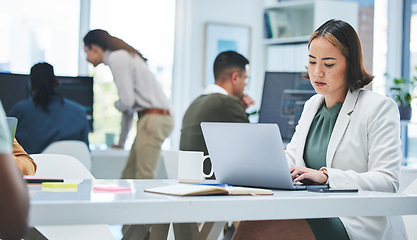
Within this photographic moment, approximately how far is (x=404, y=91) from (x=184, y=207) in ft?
15.5

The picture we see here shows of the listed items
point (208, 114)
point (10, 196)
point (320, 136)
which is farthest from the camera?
point (208, 114)

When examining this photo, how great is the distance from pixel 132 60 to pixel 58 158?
7.08 ft

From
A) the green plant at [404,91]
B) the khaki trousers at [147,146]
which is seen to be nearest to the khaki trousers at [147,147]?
the khaki trousers at [147,146]

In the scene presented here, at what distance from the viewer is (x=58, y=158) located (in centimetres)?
208

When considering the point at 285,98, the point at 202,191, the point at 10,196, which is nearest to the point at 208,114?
the point at 285,98

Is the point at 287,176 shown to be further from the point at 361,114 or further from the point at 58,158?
the point at 58,158

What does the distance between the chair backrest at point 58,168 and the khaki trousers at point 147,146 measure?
2.15 meters

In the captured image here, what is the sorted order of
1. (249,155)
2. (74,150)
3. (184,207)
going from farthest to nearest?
1. (74,150)
2. (249,155)
3. (184,207)

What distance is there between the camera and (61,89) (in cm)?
439

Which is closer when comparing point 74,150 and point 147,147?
point 74,150

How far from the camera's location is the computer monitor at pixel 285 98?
3.62 meters

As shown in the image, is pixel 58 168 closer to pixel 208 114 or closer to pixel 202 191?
pixel 202 191

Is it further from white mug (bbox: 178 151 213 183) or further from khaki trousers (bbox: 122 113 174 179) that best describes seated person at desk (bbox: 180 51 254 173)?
white mug (bbox: 178 151 213 183)

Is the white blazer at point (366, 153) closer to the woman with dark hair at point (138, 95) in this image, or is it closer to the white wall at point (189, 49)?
the woman with dark hair at point (138, 95)
